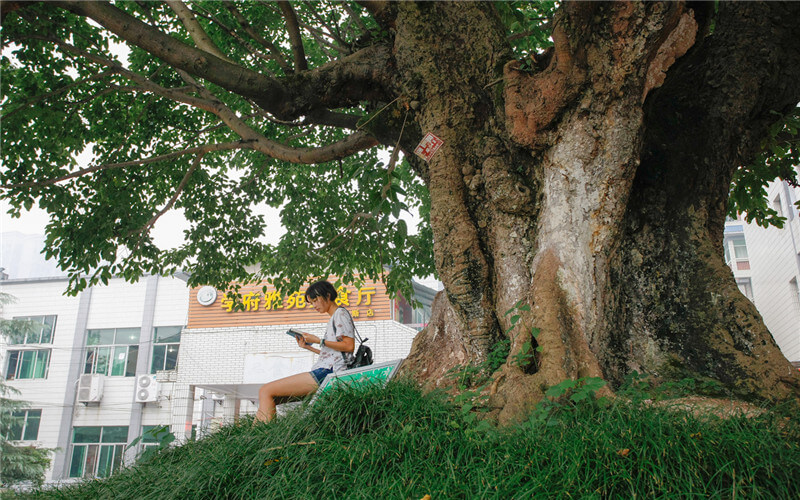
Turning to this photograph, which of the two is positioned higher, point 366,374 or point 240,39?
point 240,39

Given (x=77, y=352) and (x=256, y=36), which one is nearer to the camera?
(x=256, y=36)

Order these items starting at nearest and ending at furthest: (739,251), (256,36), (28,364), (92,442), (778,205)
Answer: (256,36), (778,205), (92,442), (28,364), (739,251)

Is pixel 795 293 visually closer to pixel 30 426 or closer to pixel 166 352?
pixel 166 352

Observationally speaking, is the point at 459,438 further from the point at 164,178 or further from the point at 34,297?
the point at 34,297

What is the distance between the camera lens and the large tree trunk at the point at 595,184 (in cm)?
366

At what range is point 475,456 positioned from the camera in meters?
2.73

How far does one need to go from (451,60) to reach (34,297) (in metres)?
28.1

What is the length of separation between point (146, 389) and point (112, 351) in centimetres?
340

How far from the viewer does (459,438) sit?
2902 mm

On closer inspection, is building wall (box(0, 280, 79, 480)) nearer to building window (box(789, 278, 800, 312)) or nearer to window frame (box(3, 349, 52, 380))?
window frame (box(3, 349, 52, 380))

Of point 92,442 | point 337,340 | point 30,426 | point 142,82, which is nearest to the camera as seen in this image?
point 337,340

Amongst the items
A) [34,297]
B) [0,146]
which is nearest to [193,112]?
[0,146]

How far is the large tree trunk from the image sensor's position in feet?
12.0

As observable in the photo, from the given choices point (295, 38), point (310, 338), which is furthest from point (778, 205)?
point (310, 338)
